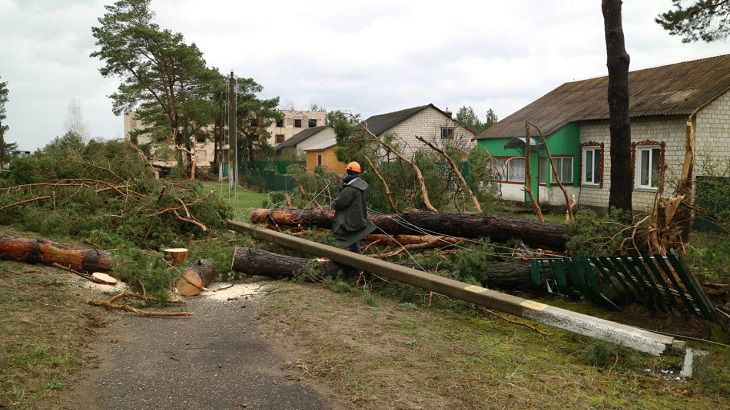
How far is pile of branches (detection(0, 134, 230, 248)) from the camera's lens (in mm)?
11047

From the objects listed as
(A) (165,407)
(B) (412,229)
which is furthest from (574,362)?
(B) (412,229)

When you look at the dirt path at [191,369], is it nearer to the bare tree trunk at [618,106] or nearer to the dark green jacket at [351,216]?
the dark green jacket at [351,216]

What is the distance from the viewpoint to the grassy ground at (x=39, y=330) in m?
4.32

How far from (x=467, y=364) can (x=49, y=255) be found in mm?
6032

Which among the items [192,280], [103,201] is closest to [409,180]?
[103,201]

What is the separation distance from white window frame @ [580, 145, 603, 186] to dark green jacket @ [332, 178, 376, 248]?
47.8ft

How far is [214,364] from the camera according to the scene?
17.2 ft

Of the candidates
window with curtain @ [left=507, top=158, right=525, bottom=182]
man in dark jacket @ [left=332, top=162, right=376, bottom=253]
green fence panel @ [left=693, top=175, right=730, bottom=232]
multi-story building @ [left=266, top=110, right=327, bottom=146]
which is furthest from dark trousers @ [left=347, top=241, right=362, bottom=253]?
multi-story building @ [left=266, top=110, right=327, bottom=146]

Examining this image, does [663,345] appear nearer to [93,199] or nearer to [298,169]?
[93,199]

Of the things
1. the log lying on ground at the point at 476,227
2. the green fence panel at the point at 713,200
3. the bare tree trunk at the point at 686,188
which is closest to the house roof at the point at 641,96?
the log lying on ground at the point at 476,227

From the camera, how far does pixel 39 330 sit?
18.2 feet

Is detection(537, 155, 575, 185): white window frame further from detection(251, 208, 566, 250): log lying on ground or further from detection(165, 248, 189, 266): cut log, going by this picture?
detection(165, 248, 189, 266): cut log

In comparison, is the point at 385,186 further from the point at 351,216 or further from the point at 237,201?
the point at 237,201

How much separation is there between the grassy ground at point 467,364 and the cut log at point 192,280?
1406mm
